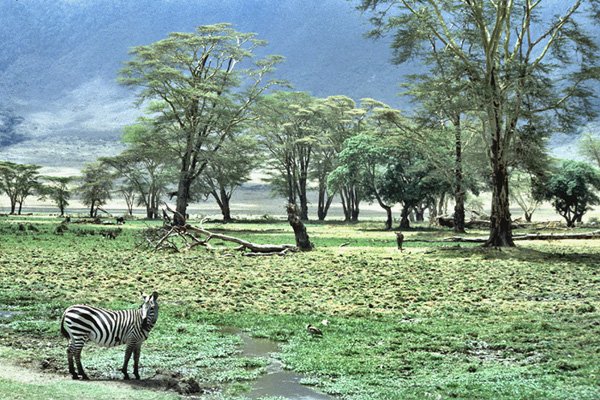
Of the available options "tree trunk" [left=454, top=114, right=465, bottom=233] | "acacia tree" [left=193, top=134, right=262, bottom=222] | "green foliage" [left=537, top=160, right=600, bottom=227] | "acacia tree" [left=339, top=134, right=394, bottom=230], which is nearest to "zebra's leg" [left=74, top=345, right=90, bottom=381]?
"tree trunk" [left=454, top=114, right=465, bottom=233]

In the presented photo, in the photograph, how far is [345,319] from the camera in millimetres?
11906

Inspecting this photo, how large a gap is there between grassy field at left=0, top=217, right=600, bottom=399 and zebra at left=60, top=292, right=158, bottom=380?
1.47ft

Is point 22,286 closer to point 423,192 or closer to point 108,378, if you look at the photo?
point 108,378

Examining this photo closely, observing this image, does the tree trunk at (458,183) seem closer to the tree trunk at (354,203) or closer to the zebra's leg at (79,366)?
the tree trunk at (354,203)

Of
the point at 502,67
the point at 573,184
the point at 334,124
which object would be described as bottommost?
the point at 573,184

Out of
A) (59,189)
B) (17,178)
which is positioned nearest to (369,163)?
(59,189)

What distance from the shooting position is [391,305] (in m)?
13.5

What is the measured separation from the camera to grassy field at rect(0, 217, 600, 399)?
8016mm

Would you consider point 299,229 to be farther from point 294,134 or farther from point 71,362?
point 294,134

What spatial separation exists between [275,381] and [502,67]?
19047mm

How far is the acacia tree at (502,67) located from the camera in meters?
24.7

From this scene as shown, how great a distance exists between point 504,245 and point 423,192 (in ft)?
66.0

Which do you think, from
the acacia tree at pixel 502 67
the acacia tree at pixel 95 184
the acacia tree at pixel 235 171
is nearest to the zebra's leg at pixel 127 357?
the acacia tree at pixel 502 67

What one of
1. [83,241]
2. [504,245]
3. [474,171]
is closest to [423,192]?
[474,171]
